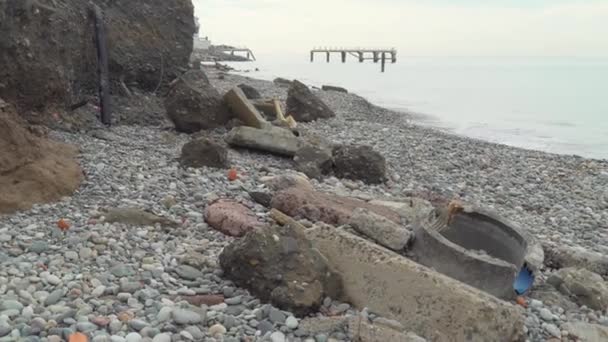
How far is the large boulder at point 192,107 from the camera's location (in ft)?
31.2

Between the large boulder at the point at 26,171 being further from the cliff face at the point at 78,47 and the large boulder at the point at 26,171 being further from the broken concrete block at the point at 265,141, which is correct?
the broken concrete block at the point at 265,141

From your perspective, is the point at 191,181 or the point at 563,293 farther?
the point at 191,181

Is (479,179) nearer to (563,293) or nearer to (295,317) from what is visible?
(563,293)

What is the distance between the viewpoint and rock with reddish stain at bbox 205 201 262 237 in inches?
199

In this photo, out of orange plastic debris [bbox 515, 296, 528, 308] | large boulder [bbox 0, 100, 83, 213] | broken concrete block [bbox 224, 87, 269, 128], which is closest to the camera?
orange plastic debris [bbox 515, 296, 528, 308]

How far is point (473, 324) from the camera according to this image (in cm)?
350

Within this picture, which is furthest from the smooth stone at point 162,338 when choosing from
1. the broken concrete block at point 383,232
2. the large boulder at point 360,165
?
the large boulder at point 360,165

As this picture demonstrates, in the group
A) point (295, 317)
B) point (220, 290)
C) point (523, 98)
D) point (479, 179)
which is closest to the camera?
point (295, 317)

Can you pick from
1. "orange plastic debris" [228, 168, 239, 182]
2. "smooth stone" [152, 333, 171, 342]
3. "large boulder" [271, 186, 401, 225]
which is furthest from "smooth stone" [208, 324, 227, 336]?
"orange plastic debris" [228, 168, 239, 182]

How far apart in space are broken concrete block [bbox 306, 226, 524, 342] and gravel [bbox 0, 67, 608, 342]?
0.27m

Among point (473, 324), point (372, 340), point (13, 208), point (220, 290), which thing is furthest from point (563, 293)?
point (13, 208)

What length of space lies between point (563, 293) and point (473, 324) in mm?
1516

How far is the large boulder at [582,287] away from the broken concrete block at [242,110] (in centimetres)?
567

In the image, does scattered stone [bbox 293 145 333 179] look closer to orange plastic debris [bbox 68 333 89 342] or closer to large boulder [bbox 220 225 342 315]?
large boulder [bbox 220 225 342 315]
